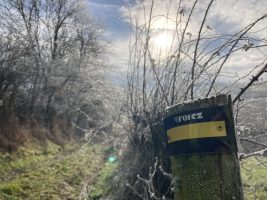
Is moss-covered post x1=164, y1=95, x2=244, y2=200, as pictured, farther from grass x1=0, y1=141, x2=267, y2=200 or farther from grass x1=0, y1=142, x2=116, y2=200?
grass x1=0, y1=142, x2=116, y2=200

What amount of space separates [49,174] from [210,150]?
9668 millimetres

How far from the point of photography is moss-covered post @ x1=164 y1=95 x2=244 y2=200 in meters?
2.20

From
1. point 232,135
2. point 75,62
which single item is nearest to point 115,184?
point 232,135

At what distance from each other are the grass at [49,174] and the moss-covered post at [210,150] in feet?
17.5

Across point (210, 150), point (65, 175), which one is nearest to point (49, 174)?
point (65, 175)

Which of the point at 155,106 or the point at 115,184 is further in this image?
the point at 115,184

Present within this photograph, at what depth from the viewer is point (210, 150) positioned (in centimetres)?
220

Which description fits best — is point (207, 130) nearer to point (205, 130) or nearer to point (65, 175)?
point (205, 130)

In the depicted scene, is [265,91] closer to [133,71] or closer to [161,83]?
[161,83]

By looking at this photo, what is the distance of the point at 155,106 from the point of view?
6355 mm

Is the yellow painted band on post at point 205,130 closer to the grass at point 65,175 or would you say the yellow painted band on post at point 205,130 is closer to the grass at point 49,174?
the grass at point 65,175

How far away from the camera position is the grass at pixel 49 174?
29.5ft

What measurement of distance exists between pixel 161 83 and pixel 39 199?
3.93 m

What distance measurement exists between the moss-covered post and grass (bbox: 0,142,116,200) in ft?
17.5
